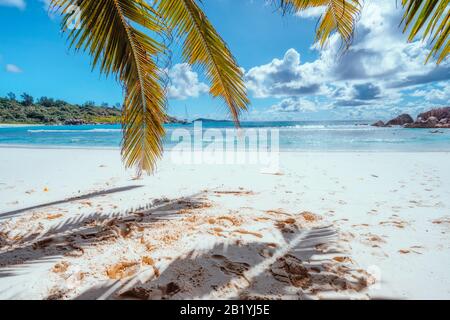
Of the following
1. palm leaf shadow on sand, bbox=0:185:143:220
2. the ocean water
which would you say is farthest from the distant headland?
palm leaf shadow on sand, bbox=0:185:143:220

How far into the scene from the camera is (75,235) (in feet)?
8.04

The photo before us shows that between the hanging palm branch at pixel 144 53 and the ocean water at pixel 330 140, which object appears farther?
the ocean water at pixel 330 140

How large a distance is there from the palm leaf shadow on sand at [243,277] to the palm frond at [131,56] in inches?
55.7

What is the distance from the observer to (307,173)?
5.61 m

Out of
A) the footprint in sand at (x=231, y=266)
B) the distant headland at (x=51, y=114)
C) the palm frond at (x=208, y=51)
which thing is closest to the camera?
the footprint in sand at (x=231, y=266)

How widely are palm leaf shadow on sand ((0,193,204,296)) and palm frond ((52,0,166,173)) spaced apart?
62cm

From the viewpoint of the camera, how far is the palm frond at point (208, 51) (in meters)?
2.46

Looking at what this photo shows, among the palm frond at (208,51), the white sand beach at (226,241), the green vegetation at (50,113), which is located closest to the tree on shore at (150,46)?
the palm frond at (208,51)

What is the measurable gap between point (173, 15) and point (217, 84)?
788 millimetres

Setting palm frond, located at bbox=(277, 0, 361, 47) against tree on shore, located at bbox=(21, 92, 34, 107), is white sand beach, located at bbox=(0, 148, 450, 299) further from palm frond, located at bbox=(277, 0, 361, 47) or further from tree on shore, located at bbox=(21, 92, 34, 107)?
tree on shore, located at bbox=(21, 92, 34, 107)

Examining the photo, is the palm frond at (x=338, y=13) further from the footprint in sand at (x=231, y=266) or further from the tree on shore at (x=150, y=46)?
the footprint in sand at (x=231, y=266)

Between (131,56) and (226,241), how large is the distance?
1.91m

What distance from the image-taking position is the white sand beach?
1.68 metres
